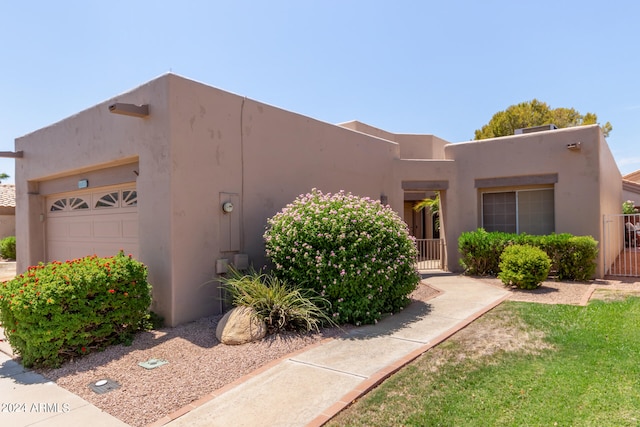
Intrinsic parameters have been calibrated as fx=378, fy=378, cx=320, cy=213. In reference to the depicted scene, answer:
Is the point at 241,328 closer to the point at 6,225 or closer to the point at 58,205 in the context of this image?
the point at 58,205

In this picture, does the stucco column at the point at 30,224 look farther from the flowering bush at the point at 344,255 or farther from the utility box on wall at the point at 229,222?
the flowering bush at the point at 344,255

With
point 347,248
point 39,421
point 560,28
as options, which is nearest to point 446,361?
point 347,248

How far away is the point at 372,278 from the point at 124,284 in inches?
165

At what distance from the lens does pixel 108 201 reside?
890 cm

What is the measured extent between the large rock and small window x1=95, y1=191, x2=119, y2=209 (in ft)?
14.4

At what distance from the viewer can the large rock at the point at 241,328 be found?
5.95m

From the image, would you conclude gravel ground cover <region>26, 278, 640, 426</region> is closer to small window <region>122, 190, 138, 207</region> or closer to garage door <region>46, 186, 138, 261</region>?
garage door <region>46, 186, 138, 261</region>

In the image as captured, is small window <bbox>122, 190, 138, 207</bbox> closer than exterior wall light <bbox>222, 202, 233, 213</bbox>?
No

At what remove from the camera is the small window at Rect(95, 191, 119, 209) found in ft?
28.6

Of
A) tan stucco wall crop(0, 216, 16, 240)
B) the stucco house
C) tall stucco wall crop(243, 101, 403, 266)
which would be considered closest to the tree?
the stucco house

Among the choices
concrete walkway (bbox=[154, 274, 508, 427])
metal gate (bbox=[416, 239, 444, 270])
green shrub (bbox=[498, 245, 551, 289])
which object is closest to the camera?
concrete walkway (bbox=[154, 274, 508, 427])

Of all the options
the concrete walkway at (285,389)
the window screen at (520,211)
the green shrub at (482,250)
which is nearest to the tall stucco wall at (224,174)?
the concrete walkway at (285,389)

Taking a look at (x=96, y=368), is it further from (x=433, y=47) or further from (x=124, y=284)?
(x=433, y=47)

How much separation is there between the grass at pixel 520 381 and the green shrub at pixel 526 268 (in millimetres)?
2705
